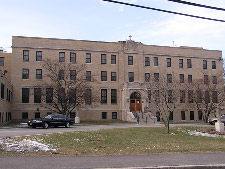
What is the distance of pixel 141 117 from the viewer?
4212 cm

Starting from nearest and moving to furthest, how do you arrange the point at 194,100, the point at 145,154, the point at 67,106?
1. the point at 145,154
2. the point at 67,106
3. the point at 194,100

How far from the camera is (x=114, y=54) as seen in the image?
156ft

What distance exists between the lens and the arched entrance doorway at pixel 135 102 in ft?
152

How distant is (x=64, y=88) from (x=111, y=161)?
2850 cm

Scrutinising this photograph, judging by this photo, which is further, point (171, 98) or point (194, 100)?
point (194, 100)

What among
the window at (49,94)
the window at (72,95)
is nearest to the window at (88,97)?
the window at (72,95)

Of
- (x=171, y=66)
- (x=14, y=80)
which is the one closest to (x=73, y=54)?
(x=14, y=80)

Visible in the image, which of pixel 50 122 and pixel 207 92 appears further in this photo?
pixel 207 92

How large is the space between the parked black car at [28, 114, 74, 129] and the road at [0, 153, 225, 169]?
681 inches

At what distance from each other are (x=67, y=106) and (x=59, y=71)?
4.94 metres

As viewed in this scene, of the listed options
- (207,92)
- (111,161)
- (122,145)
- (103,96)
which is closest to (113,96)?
(103,96)

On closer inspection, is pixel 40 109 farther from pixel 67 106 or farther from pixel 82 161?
pixel 82 161

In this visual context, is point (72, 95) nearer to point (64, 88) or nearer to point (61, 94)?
point (61, 94)

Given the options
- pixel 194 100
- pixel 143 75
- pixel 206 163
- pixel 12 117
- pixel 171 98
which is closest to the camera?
pixel 206 163
